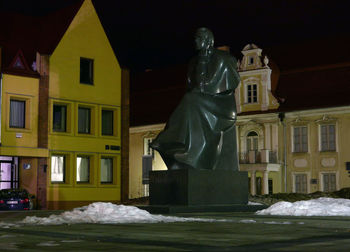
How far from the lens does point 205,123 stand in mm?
14180

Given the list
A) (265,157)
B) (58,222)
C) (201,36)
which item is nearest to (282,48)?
(265,157)

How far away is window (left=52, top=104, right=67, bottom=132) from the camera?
3559cm

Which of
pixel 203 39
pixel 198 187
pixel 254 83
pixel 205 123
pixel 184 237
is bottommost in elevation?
pixel 184 237

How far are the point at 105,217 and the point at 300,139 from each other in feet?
107

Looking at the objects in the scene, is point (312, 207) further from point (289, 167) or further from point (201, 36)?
point (289, 167)

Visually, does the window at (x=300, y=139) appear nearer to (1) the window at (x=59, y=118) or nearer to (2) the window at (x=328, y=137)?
(2) the window at (x=328, y=137)

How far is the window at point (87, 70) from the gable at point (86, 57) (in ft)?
0.61

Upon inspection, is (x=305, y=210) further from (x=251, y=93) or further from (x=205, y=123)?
(x=251, y=93)

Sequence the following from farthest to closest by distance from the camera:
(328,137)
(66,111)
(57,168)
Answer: (328,137)
(66,111)
(57,168)

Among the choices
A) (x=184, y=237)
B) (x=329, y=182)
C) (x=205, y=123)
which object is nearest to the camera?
(x=184, y=237)

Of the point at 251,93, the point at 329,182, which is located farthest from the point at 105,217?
the point at 251,93

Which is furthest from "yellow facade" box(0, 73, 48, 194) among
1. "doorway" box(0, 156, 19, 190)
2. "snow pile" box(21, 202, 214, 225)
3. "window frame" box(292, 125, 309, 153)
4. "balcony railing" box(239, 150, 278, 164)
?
"snow pile" box(21, 202, 214, 225)

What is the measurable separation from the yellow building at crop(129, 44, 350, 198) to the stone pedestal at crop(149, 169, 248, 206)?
25.8 meters

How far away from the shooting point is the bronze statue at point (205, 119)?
14008mm
